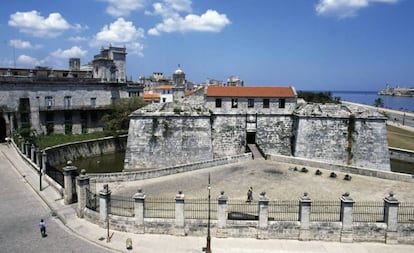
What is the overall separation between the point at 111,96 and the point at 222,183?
28591 millimetres

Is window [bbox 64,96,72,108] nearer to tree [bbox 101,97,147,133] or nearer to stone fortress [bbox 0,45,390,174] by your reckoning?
stone fortress [bbox 0,45,390,174]

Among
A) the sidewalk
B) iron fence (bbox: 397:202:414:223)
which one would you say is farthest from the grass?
the sidewalk

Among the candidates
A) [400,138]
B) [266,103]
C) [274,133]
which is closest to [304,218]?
[274,133]

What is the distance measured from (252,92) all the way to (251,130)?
383 cm

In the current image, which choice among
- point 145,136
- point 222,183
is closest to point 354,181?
point 222,183

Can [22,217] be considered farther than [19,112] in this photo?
No

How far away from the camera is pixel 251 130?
3312cm

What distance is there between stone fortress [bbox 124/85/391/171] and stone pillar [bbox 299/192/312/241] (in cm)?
1630

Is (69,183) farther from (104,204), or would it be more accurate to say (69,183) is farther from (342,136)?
(342,136)

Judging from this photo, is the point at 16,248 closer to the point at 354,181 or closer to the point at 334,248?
the point at 334,248

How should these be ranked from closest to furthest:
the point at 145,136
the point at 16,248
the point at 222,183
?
1. the point at 16,248
2. the point at 222,183
3. the point at 145,136

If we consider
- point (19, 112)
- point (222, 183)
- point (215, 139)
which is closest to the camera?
point (222, 183)

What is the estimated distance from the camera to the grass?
138ft

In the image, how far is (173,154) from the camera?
3069 centimetres
